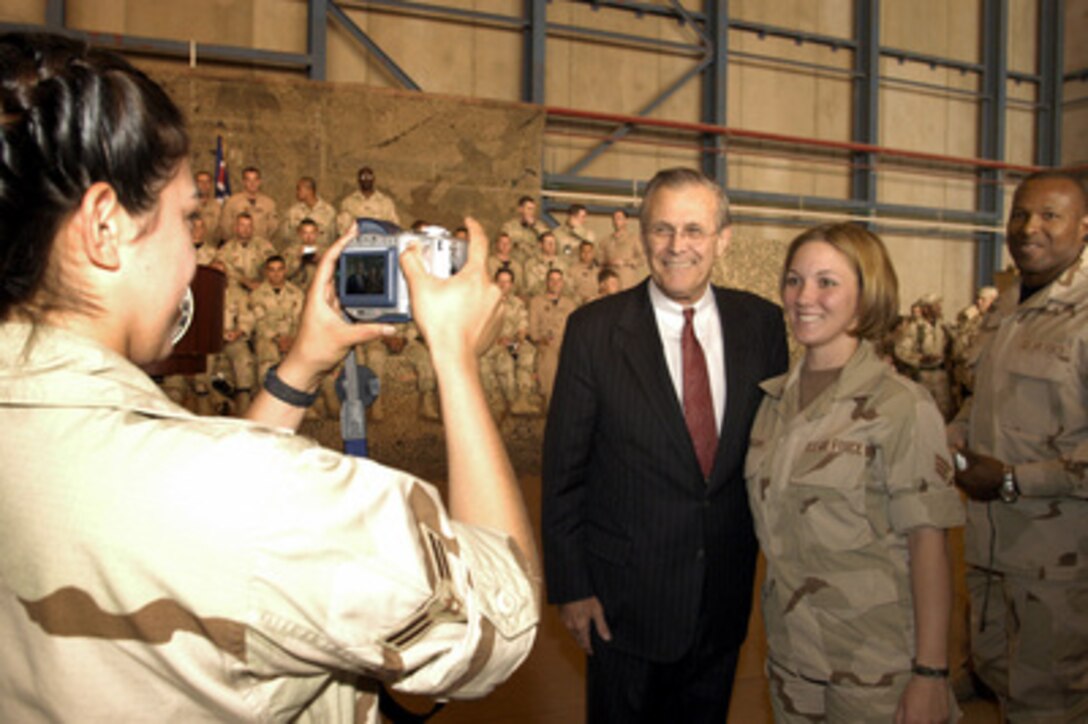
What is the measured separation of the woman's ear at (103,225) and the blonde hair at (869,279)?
1424 millimetres

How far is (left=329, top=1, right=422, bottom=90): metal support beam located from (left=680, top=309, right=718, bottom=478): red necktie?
7987mm

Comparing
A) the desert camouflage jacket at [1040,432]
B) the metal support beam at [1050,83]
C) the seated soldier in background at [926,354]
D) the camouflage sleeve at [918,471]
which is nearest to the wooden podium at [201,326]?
the camouflage sleeve at [918,471]

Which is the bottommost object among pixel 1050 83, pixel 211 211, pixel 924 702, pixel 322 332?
pixel 924 702

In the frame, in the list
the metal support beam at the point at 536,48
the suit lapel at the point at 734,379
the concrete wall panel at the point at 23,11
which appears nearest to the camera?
the suit lapel at the point at 734,379

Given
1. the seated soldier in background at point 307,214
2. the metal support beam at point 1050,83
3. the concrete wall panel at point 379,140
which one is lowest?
the seated soldier in background at point 307,214

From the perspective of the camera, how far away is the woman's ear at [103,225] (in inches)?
26.6

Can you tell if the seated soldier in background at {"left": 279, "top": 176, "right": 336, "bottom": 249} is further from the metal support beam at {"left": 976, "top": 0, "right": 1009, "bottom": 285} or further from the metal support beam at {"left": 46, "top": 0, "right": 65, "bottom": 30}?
the metal support beam at {"left": 976, "top": 0, "right": 1009, "bottom": 285}

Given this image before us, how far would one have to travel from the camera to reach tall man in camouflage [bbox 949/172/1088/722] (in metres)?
2.26

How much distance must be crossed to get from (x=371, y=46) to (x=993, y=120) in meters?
9.45

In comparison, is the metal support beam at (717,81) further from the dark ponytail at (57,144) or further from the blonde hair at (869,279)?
the dark ponytail at (57,144)

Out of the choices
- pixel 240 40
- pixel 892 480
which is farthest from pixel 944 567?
pixel 240 40

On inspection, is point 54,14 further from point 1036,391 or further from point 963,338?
point 963,338

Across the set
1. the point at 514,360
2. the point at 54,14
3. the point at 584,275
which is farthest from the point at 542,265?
the point at 54,14

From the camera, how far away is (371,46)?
901cm
